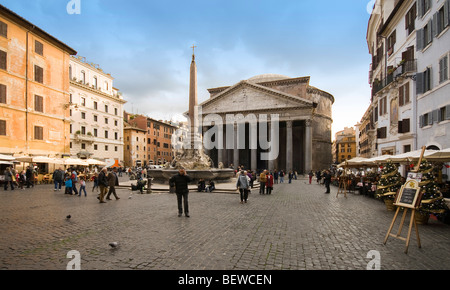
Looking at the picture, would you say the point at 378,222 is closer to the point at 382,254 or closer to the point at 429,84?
the point at 382,254

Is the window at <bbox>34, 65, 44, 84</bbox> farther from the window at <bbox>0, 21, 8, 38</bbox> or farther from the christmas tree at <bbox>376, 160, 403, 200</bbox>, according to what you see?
the christmas tree at <bbox>376, 160, 403, 200</bbox>

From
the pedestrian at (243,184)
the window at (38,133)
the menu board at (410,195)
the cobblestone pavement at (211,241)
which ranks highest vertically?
the window at (38,133)

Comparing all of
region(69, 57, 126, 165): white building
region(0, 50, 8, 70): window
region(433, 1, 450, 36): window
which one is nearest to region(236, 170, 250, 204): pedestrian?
region(433, 1, 450, 36): window

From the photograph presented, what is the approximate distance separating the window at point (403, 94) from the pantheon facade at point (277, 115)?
16.6 m

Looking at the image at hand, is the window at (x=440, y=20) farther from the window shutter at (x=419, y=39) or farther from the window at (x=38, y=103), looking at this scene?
the window at (x=38, y=103)

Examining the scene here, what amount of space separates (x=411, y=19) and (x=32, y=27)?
29.8 m

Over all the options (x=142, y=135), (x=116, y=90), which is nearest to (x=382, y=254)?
(x=116, y=90)

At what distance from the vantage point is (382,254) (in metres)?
4.48

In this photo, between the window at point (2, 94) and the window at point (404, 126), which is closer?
the window at point (404, 126)

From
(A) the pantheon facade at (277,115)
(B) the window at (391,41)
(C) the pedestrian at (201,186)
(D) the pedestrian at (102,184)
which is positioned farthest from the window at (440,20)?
(A) the pantheon facade at (277,115)

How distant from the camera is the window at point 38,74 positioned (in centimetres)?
2245

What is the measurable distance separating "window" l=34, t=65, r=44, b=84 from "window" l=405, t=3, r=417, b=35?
98.1 feet

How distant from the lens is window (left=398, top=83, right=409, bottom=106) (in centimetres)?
1722
